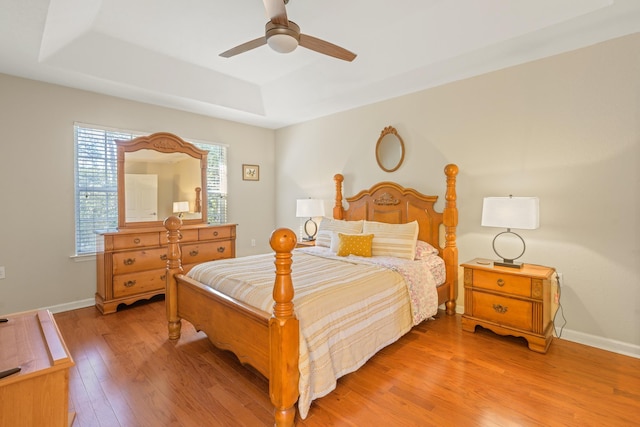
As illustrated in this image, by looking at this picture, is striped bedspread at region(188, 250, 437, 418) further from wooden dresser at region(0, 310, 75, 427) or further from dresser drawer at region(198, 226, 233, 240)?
dresser drawer at region(198, 226, 233, 240)

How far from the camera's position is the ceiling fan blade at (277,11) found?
1825 millimetres

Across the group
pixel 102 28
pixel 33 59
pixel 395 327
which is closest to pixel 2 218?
pixel 33 59

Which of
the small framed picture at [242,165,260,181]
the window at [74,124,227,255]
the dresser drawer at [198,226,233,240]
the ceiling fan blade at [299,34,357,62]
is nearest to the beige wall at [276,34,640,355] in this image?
the ceiling fan blade at [299,34,357,62]

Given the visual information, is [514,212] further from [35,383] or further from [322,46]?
[35,383]

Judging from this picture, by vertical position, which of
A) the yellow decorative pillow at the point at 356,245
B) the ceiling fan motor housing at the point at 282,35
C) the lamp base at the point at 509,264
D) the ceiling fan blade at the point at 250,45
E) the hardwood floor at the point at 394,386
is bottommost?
the hardwood floor at the point at 394,386

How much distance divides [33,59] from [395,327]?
4.04 metres

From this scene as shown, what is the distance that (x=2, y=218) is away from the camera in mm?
3141

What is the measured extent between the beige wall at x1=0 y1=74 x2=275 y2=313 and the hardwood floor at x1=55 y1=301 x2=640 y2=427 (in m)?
1.07

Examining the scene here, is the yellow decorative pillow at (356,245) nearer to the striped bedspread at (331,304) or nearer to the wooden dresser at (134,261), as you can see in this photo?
the striped bedspread at (331,304)

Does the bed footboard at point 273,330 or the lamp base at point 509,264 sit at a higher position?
the lamp base at point 509,264

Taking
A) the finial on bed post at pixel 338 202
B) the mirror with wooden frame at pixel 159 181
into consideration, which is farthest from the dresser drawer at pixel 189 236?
the finial on bed post at pixel 338 202

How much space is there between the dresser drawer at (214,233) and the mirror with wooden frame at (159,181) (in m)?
0.39

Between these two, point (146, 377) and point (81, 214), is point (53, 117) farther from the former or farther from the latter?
point (146, 377)


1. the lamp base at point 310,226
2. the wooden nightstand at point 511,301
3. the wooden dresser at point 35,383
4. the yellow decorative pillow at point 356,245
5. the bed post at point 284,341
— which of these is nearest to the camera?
the wooden dresser at point 35,383
